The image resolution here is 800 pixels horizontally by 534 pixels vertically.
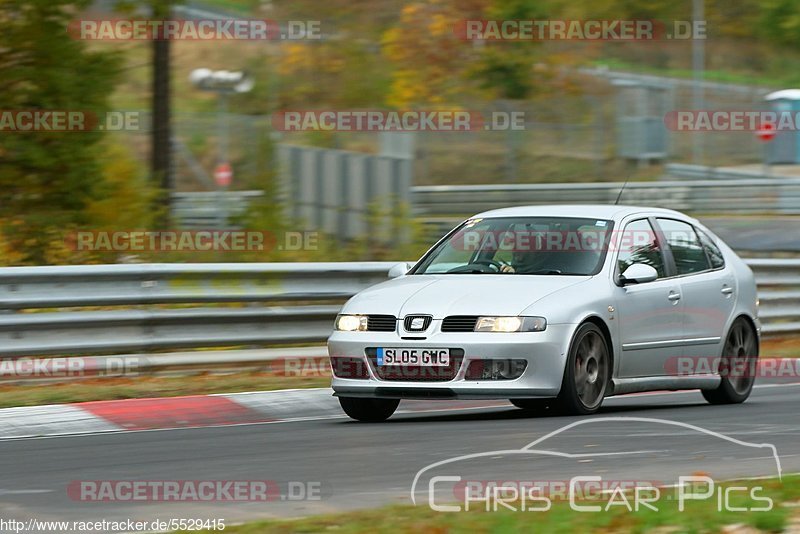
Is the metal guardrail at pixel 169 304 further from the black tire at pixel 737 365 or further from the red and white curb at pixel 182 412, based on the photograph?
the black tire at pixel 737 365

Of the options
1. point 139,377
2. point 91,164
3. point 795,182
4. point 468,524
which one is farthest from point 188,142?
point 468,524

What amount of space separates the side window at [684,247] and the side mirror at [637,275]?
0.92 m

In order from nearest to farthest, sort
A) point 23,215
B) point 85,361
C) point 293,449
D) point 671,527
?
point 671,527 → point 293,449 → point 85,361 → point 23,215

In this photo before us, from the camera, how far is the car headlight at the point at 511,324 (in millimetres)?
9914

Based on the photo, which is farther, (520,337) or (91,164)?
(91,164)

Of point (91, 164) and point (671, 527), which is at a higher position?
point (91, 164)

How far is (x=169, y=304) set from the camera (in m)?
13.4

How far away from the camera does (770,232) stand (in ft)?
95.1

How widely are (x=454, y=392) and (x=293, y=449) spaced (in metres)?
1.43

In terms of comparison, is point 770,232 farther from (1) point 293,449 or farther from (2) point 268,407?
(1) point 293,449

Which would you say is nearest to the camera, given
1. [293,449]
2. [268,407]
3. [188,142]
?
[293,449]

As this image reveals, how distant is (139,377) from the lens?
42.7ft

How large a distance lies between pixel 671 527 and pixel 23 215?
13781 mm

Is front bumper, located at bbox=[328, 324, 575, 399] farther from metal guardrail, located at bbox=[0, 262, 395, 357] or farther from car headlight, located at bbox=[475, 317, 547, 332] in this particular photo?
metal guardrail, located at bbox=[0, 262, 395, 357]
